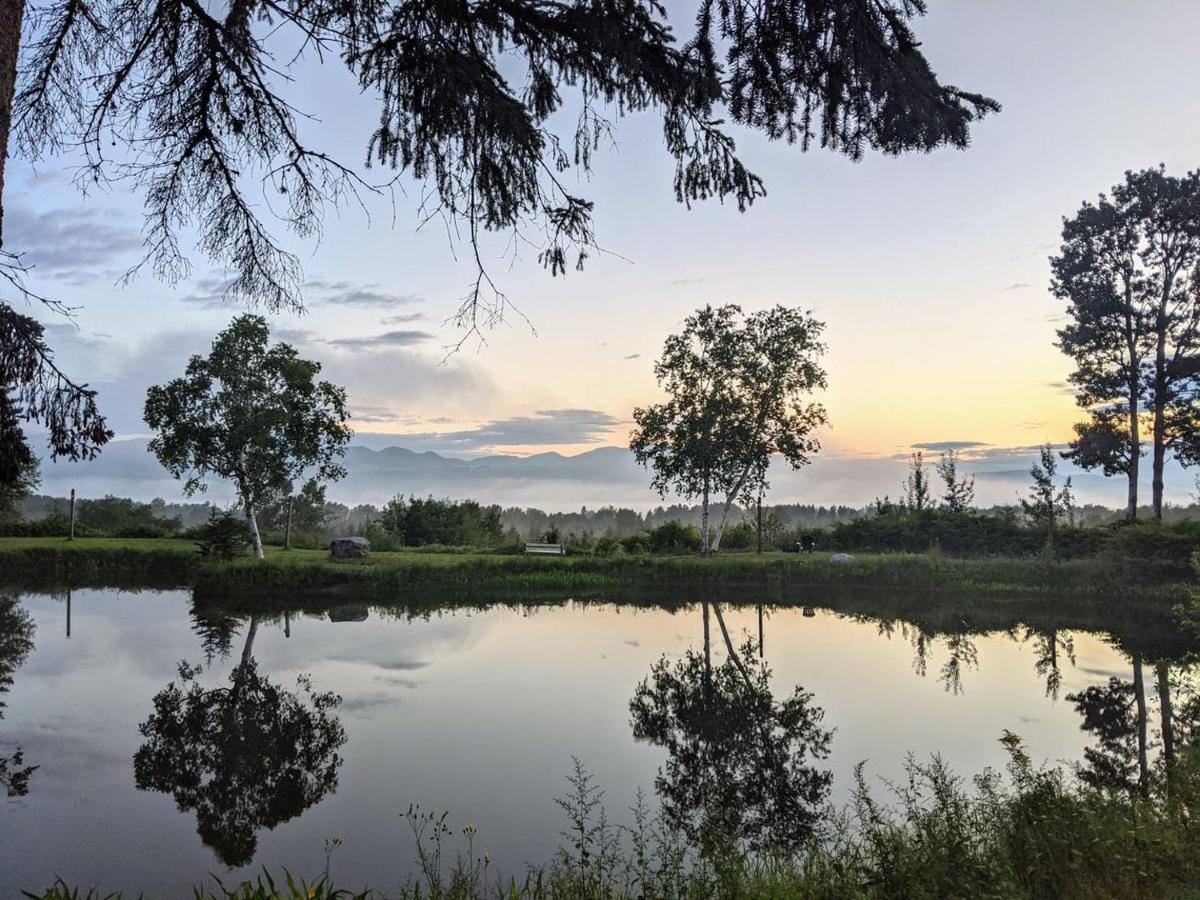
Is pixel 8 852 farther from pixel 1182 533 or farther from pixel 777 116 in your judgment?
pixel 1182 533

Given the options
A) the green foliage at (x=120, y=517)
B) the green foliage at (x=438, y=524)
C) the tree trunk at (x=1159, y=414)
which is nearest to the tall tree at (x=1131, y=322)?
the tree trunk at (x=1159, y=414)

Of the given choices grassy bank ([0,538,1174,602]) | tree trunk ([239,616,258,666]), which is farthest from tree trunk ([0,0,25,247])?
grassy bank ([0,538,1174,602])

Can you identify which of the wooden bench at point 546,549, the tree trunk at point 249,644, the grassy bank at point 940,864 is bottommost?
the tree trunk at point 249,644

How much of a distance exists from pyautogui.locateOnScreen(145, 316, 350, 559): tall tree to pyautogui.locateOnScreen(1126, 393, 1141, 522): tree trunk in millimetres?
31119

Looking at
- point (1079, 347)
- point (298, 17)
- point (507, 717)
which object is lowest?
point (507, 717)

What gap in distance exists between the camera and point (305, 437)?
27.4 metres

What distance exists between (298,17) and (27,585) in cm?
3163

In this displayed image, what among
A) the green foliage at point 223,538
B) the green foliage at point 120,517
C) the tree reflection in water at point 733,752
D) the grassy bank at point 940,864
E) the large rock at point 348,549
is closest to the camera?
the grassy bank at point 940,864

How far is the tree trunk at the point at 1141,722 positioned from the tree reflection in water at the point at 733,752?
3.44m

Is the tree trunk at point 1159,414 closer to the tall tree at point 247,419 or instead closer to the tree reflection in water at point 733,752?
the tree reflection in water at point 733,752

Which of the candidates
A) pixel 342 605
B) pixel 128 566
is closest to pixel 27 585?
pixel 128 566

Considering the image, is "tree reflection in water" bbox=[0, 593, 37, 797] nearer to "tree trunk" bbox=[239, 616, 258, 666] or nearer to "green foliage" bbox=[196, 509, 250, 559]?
"tree trunk" bbox=[239, 616, 258, 666]

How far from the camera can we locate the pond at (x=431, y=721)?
24.9 feet

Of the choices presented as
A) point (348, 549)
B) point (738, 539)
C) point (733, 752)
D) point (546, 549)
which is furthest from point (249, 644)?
point (738, 539)
